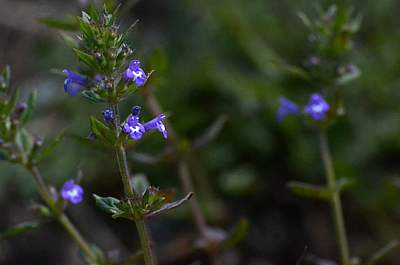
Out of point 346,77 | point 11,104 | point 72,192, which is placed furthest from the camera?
point 346,77

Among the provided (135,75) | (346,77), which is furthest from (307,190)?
(135,75)

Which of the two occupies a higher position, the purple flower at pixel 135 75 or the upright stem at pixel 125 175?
the purple flower at pixel 135 75

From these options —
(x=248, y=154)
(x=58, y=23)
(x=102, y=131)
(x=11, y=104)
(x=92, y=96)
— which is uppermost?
(x=58, y=23)

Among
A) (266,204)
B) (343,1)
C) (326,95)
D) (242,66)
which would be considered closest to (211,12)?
(242,66)

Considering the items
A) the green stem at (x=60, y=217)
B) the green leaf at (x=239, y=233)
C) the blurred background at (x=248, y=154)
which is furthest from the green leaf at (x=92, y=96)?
the blurred background at (x=248, y=154)

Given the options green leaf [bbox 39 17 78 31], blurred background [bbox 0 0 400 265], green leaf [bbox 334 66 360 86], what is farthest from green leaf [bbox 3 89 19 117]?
green leaf [bbox 334 66 360 86]

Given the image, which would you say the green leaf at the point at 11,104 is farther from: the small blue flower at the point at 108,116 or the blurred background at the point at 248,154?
the blurred background at the point at 248,154

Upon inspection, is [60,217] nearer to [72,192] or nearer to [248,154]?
[72,192]
